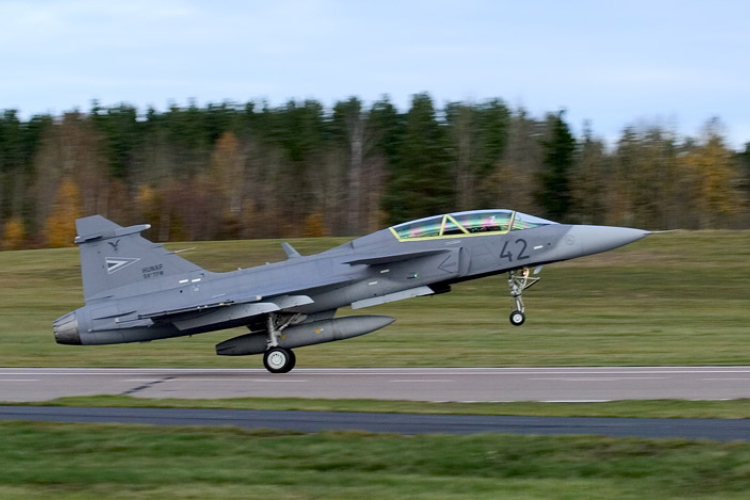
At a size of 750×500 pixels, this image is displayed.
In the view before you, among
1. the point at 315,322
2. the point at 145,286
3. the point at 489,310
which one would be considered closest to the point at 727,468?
the point at 315,322

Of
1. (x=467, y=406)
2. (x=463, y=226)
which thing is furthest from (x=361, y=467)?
(x=463, y=226)

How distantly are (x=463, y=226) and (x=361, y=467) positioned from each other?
10185mm

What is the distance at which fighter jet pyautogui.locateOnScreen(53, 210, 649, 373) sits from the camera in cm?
1922

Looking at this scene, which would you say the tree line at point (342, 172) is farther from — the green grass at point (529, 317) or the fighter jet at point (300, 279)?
the fighter jet at point (300, 279)

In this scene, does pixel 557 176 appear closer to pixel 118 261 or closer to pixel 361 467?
pixel 118 261

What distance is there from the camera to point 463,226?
1936 centimetres

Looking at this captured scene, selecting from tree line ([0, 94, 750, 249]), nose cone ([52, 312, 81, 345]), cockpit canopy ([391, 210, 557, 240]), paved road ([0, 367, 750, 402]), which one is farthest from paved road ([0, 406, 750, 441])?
tree line ([0, 94, 750, 249])

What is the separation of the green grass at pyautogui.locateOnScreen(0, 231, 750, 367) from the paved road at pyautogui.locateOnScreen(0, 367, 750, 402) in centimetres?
165

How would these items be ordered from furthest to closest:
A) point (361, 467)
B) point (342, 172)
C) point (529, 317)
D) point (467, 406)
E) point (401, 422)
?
point (342, 172)
point (529, 317)
point (467, 406)
point (401, 422)
point (361, 467)

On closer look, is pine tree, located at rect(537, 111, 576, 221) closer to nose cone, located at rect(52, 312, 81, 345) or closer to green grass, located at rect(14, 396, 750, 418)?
nose cone, located at rect(52, 312, 81, 345)

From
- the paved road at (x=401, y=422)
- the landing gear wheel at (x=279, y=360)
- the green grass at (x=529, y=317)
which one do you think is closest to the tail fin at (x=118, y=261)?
the landing gear wheel at (x=279, y=360)

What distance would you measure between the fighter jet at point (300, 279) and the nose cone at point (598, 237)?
0.03 metres

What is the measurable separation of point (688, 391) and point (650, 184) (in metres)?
58.0

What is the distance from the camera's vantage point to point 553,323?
28.7 m
